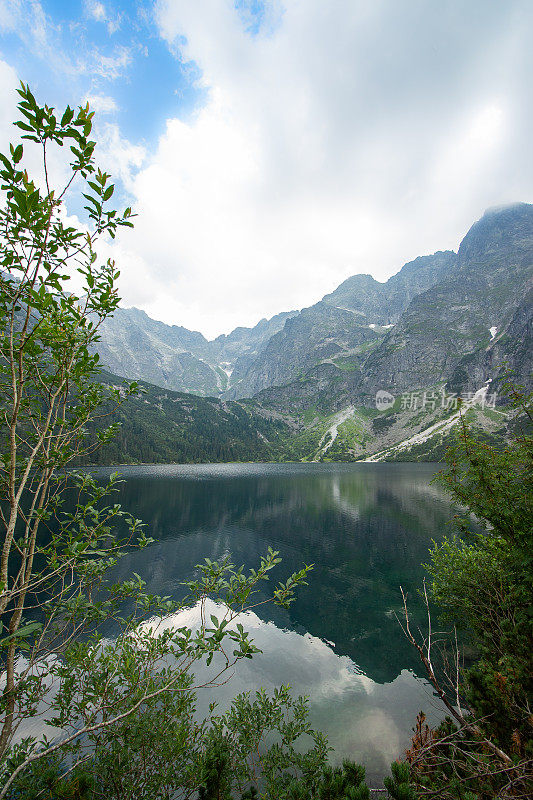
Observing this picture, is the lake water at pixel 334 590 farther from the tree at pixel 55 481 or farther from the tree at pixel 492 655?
the tree at pixel 55 481

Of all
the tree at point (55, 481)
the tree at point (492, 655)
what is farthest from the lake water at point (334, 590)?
the tree at point (55, 481)

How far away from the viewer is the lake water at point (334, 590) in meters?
16.9

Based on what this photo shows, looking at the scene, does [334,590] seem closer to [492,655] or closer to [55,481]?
[492,655]

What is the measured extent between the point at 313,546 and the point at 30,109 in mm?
51751

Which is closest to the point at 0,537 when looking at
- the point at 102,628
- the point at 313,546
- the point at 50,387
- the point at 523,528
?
Result: the point at 102,628

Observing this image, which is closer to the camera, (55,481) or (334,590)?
(55,481)

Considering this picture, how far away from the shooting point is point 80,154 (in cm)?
459

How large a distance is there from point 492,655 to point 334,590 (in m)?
24.0

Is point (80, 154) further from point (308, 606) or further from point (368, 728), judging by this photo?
point (308, 606)

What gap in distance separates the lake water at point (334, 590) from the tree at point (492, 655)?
4563 mm

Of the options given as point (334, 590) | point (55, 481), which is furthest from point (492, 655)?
point (334, 590)

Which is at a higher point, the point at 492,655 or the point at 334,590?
the point at 492,655

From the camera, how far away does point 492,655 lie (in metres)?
11.7

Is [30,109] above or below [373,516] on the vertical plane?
above
